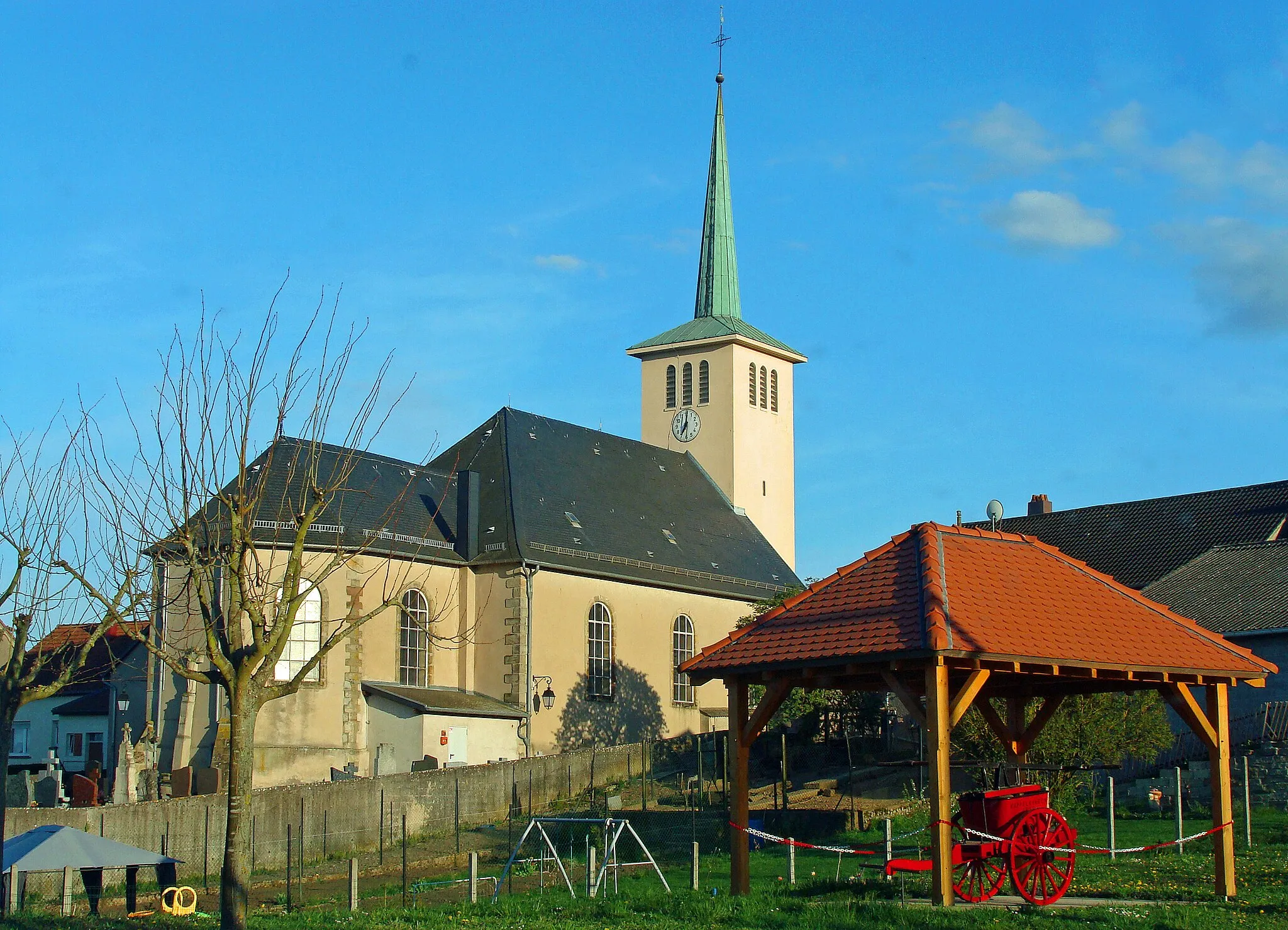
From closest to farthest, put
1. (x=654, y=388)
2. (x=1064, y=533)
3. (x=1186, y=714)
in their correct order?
(x=1186, y=714)
(x=1064, y=533)
(x=654, y=388)

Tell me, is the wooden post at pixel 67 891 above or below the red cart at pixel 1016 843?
below

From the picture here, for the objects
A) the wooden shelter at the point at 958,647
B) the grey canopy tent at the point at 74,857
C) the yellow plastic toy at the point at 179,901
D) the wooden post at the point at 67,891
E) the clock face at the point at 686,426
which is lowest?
the yellow plastic toy at the point at 179,901

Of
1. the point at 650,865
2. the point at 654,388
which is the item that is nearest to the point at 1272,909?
the point at 650,865

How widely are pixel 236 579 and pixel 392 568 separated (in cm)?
2407

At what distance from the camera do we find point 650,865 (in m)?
22.2

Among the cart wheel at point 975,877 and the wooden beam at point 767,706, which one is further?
the wooden beam at point 767,706

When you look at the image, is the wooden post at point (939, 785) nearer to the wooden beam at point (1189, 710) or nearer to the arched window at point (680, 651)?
the wooden beam at point (1189, 710)

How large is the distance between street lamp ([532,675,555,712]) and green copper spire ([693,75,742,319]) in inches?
799

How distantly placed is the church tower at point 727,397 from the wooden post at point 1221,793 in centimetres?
3473

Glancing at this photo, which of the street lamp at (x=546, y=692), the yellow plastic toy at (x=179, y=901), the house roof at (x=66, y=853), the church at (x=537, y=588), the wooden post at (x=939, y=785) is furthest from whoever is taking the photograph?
the street lamp at (x=546, y=692)

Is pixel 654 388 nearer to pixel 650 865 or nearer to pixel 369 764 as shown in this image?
pixel 369 764

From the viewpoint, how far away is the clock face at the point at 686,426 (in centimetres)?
5344

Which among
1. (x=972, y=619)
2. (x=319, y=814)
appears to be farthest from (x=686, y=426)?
(x=972, y=619)

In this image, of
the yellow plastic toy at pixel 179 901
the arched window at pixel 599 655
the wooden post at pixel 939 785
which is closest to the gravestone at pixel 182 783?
the yellow plastic toy at pixel 179 901
